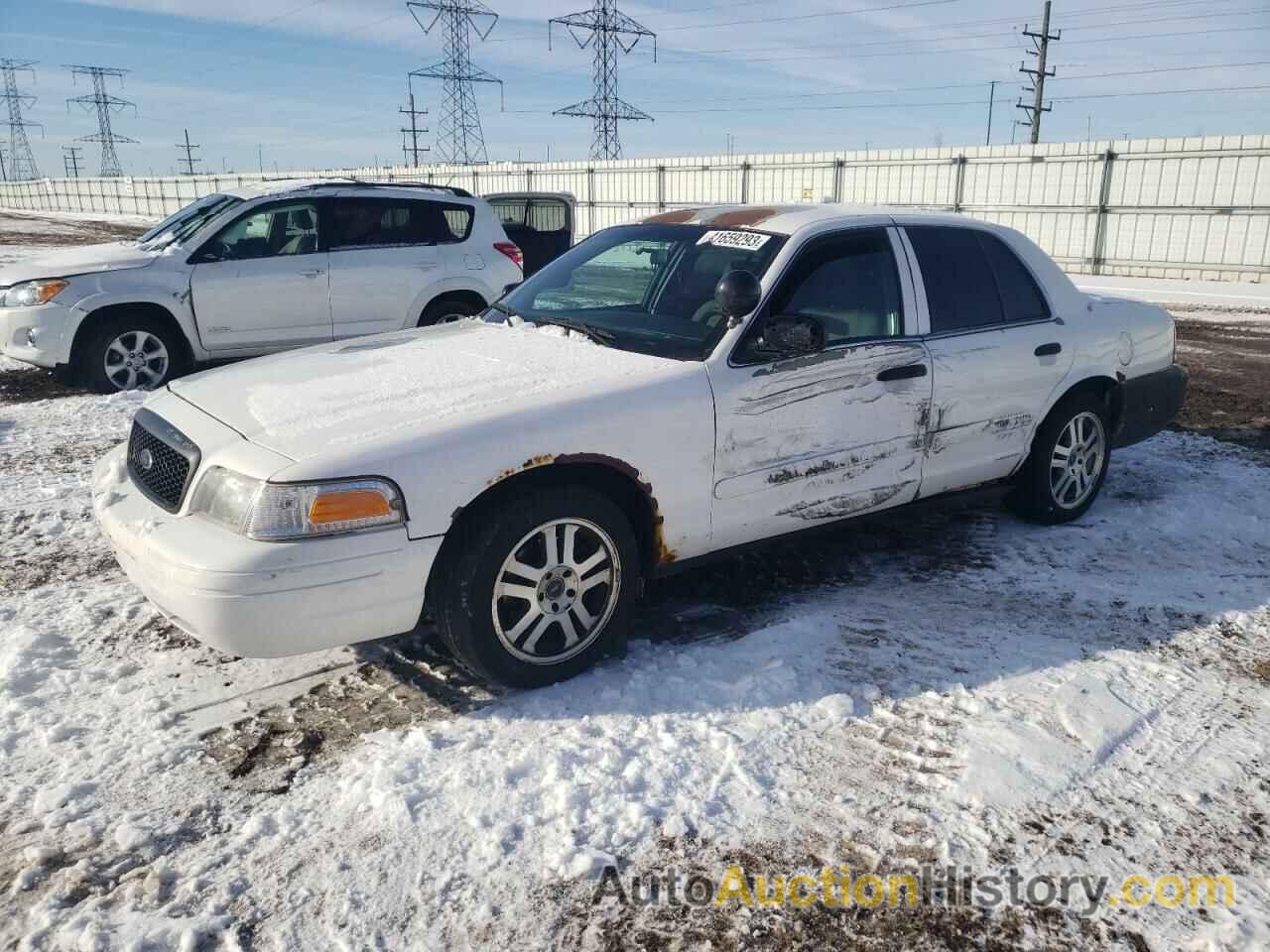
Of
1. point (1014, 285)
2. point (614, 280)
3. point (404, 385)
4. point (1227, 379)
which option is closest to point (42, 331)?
point (614, 280)

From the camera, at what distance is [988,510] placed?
573 centimetres

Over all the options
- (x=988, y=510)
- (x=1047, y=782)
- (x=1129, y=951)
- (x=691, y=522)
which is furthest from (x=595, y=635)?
(x=988, y=510)

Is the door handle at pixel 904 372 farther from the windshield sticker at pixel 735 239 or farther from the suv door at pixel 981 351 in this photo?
the windshield sticker at pixel 735 239

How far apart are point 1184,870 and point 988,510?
10.6 feet

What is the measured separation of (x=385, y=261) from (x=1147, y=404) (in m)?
6.30

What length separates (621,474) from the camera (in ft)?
11.9

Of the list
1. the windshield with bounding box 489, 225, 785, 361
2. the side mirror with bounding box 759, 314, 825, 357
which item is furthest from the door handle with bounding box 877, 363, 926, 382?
the windshield with bounding box 489, 225, 785, 361

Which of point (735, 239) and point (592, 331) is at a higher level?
point (735, 239)

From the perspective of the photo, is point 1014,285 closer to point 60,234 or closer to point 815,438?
point 815,438

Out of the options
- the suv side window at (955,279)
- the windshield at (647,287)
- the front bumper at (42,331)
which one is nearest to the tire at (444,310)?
the front bumper at (42,331)

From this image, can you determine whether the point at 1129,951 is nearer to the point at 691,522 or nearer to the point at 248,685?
the point at 691,522

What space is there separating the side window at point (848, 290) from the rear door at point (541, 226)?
7.10 metres

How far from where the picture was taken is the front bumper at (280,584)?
3.01 metres

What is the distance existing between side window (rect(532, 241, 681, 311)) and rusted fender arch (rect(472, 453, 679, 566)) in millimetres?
1092
